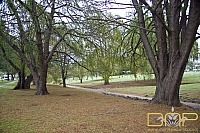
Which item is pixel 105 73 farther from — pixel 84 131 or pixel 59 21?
pixel 84 131

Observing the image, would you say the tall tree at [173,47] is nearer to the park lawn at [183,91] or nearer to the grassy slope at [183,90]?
the park lawn at [183,91]

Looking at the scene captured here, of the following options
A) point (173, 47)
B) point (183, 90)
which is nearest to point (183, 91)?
point (183, 90)

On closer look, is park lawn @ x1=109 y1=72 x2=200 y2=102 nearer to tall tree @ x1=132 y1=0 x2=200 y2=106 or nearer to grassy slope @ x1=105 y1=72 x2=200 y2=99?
grassy slope @ x1=105 y1=72 x2=200 y2=99

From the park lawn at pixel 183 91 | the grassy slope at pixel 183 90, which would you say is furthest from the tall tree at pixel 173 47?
the grassy slope at pixel 183 90

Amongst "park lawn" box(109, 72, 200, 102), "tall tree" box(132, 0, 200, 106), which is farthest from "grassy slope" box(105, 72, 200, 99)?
"tall tree" box(132, 0, 200, 106)

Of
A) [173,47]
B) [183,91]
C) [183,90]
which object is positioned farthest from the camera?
[183,90]

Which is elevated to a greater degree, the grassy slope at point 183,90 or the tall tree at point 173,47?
the tall tree at point 173,47

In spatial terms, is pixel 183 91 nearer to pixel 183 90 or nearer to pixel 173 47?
pixel 183 90

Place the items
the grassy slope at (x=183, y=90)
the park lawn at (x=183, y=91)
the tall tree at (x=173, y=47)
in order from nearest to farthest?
the tall tree at (x=173, y=47) → the park lawn at (x=183, y=91) → the grassy slope at (x=183, y=90)

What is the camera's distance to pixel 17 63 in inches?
551

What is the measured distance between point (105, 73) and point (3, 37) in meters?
5.58

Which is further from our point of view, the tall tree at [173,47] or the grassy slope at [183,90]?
the grassy slope at [183,90]

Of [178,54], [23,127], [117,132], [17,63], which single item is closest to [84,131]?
[117,132]

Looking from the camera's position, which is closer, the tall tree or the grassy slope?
the tall tree
